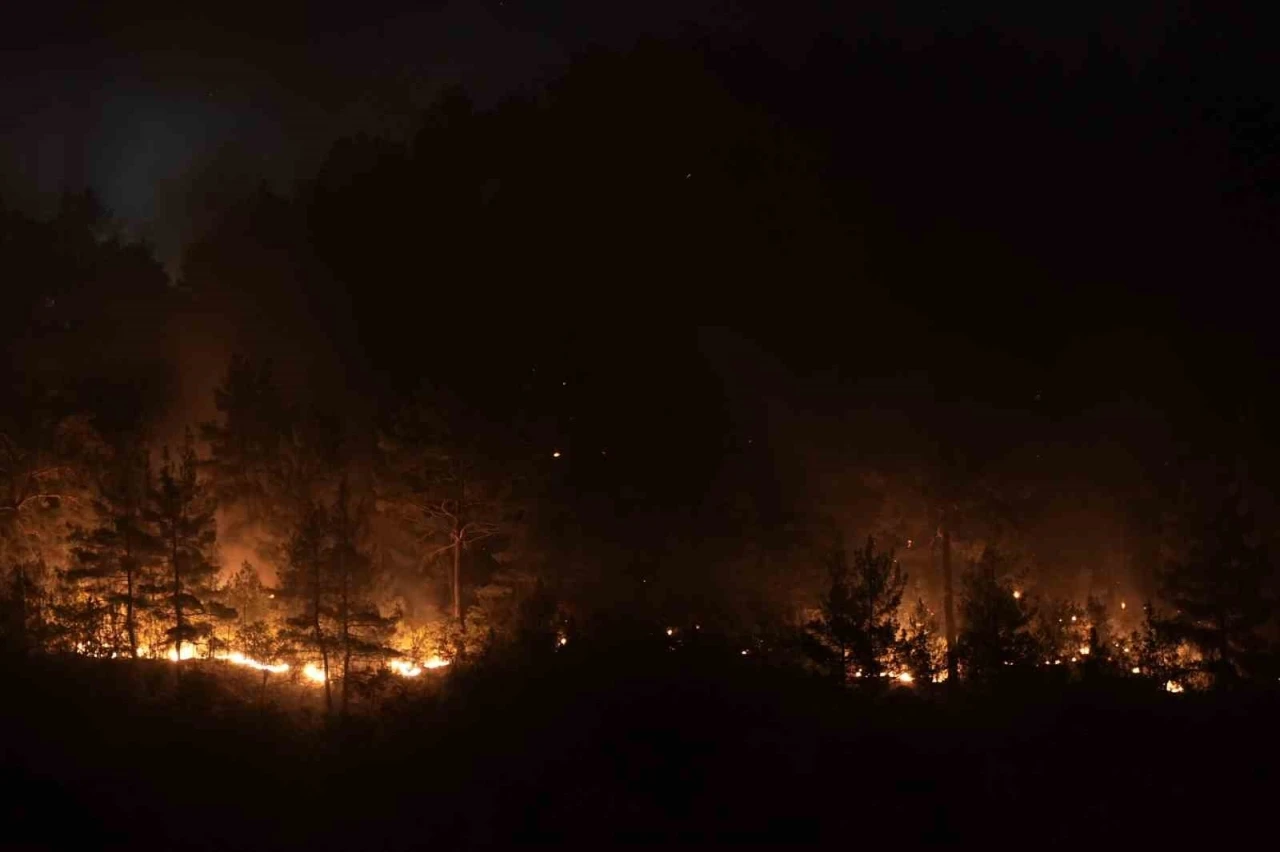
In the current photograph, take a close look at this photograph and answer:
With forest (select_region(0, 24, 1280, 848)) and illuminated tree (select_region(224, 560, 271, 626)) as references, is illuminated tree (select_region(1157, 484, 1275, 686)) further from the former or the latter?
illuminated tree (select_region(224, 560, 271, 626))

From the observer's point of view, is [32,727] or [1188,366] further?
[1188,366]

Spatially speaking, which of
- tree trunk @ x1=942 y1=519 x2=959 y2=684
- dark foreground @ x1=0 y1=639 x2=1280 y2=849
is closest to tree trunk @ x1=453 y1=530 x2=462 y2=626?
dark foreground @ x1=0 y1=639 x2=1280 y2=849

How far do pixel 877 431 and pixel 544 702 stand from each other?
21.9 meters

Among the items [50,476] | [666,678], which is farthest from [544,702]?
[50,476]

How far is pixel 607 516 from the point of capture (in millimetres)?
32312

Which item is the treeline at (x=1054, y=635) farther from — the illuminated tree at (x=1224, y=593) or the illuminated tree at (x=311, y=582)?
the illuminated tree at (x=311, y=582)

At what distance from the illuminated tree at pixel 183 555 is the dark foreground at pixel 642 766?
448cm

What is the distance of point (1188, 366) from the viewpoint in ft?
121

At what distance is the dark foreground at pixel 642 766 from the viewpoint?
10.1m

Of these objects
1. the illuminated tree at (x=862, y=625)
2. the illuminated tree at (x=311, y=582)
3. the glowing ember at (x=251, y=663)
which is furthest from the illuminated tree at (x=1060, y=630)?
the glowing ember at (x=251, y=663)

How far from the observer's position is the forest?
11.6 metres

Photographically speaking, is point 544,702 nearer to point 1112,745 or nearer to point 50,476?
point 1112,745

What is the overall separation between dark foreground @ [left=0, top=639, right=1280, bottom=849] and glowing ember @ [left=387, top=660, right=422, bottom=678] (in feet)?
14.1

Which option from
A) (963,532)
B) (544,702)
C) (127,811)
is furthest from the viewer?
(963,532)
